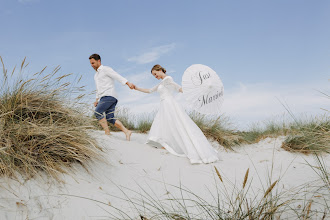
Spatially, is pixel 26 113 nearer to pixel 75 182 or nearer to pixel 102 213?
pixel 75 182

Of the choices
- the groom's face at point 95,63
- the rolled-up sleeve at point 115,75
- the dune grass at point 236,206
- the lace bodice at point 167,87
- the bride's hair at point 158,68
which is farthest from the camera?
the groom's face at point 95,63

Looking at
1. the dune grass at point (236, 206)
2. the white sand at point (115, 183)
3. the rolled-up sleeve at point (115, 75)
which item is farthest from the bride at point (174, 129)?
the dune grass at point (236, 206)

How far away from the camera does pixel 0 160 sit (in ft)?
9.84

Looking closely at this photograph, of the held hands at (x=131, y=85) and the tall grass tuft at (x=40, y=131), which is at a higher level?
the held hands at (x=131, y=85)

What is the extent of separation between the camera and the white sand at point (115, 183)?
9.40 feet

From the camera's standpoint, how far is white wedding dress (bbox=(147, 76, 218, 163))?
16.8 feet

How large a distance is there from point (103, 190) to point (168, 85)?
2.62 m

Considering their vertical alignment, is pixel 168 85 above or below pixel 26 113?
above

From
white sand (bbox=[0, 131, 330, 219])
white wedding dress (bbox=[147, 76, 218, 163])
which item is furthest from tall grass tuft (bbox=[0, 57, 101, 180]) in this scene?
white wedding dress (bbox=[147, 76, 218, 163])

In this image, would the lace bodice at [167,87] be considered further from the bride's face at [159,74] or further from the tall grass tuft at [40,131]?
the tall grass tuft at [40,131]

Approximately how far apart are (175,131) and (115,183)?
6.44 ft

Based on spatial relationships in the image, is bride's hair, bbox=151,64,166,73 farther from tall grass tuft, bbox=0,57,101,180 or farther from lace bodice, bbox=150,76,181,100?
tall grass tuft, bbox=0,57,101,180

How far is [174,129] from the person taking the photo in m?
5.42

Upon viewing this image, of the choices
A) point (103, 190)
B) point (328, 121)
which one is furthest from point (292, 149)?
point (103, 190)
